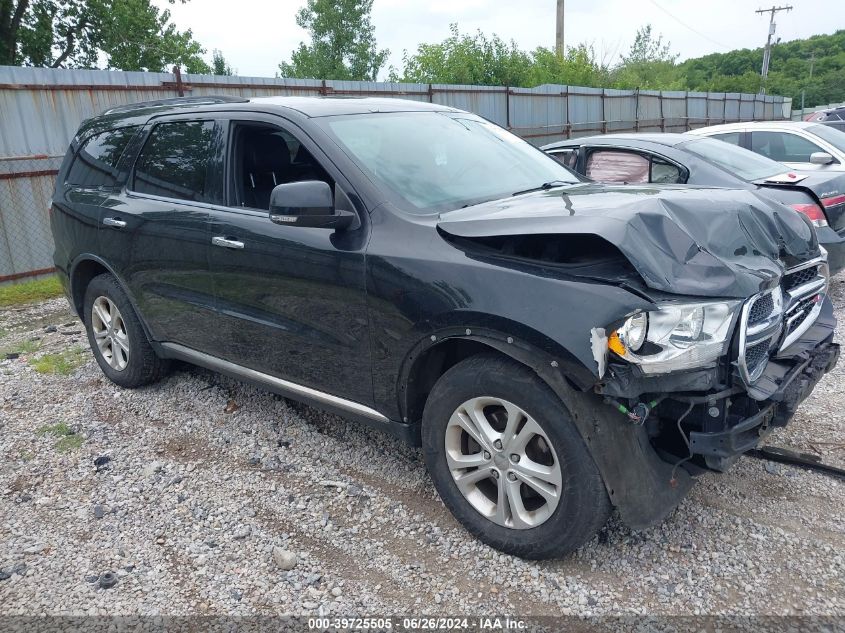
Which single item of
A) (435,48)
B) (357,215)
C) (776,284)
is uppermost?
(435,48)

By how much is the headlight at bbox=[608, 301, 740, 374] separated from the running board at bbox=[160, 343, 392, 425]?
1.27 meters

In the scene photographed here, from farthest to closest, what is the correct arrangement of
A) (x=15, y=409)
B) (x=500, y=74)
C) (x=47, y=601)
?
1. (x=500, y=74)
2. (x=15, y=409)
3. (x=47, y=601)

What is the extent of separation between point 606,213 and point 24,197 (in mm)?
8157

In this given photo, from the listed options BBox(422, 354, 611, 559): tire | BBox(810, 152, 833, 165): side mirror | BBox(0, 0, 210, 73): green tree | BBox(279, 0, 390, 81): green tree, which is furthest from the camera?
BBox(279, 0, 390, 81): green tree

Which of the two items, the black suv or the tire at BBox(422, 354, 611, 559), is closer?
the black suv

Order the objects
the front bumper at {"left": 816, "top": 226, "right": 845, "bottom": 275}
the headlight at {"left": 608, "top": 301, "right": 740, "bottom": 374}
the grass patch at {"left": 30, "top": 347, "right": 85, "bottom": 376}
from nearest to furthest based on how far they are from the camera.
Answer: the headlight at {"left": 608, "top": 301, "right": 740, "bottom": 374}
the grass patch at {"left": 30, "top": 347, "right": 85, "bottom": 376}
the front bumper at {"left": 816, "top": 226, "right": 845, "bottom": 275}

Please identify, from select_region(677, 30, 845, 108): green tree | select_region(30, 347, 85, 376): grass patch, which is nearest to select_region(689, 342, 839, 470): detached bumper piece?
select_region(30, 347, 85, 376): grass patch

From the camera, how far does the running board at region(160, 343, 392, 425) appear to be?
10.9ft

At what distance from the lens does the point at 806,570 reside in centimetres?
277

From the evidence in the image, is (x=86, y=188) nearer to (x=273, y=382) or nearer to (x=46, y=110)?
(x=273, y=382)

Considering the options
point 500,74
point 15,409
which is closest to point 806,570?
point 15,409

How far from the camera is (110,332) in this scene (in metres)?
4.91

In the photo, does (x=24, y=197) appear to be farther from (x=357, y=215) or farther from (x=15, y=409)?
(x=357, y=215)

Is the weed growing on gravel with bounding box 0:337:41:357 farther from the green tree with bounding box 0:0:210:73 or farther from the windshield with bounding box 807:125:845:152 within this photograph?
the green tree with bounding box 0:0:210:73
